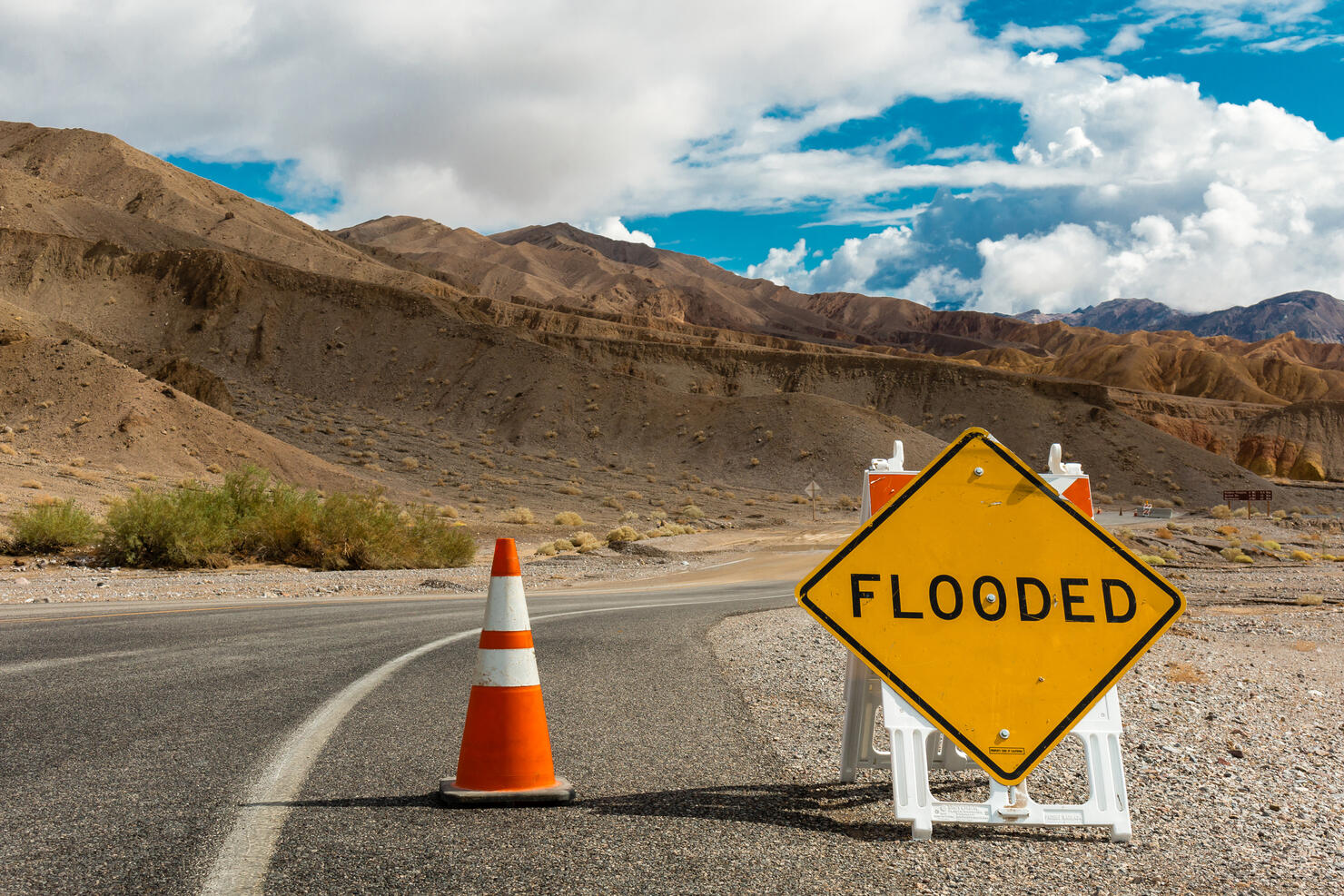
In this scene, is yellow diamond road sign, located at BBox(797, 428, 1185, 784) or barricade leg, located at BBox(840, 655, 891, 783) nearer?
yellow diamond road sign, located at BBox(797, 428, 1185, 784)

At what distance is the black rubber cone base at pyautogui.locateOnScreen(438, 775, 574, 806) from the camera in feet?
12.8

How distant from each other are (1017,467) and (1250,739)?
126 inches

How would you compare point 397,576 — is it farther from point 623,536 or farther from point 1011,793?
point 1011,793

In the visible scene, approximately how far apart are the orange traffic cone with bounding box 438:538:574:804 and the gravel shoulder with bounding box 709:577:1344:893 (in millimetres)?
1257

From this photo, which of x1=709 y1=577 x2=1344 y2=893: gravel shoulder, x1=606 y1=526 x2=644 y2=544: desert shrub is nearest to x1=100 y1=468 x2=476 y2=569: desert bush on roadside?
x1=606 y1=526 x2=644 y2=544: desert shrub

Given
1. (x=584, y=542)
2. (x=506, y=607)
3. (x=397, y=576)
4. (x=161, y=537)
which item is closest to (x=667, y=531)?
(x=584, y=542)

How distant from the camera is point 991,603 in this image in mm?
3756

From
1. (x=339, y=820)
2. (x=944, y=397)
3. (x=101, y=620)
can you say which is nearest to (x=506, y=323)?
(x=944, y=397)

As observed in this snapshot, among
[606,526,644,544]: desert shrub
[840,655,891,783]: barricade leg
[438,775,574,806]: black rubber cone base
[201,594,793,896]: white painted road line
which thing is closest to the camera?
[201,594,793,896]: white painted road line

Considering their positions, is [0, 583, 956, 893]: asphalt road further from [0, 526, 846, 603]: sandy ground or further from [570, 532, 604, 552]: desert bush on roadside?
[570, 532, 604, 552]: desert bush on roadside

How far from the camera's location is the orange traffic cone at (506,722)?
3979 millimetres

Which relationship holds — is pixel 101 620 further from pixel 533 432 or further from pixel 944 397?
pixel 944 397

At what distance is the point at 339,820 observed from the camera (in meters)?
3.61

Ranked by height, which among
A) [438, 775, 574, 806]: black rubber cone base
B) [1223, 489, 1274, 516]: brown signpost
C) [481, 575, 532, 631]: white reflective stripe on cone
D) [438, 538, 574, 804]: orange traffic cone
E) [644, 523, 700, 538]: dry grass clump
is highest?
[481, 575, 532, 631]: white reflective stripe on cone
